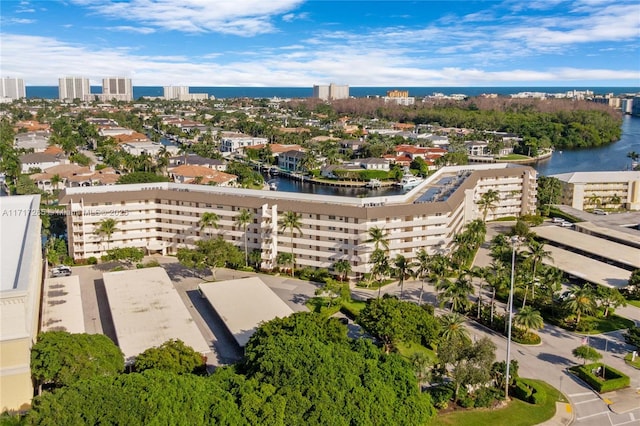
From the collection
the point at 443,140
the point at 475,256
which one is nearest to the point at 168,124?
the point at 443,140

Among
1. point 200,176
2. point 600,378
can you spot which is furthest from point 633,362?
point 200,176

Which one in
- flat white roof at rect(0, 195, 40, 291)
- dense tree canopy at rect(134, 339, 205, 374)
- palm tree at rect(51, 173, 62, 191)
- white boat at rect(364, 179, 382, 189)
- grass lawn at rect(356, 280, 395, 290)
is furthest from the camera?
white boat at rect(364, 179, 382, 189)

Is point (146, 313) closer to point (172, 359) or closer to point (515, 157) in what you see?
point (172, 359)

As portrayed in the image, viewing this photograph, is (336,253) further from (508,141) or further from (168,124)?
(168,124)

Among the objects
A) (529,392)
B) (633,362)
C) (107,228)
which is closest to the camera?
(529,392)

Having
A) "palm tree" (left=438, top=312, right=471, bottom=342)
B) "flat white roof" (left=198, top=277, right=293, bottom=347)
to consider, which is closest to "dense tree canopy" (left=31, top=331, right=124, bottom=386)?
"flat white roof" (left=198, top=277, right=293, bottom=347)

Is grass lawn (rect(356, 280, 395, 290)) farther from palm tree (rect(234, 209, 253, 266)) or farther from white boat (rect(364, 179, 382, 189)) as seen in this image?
white boat (rect(364, 179, 382, 189))
